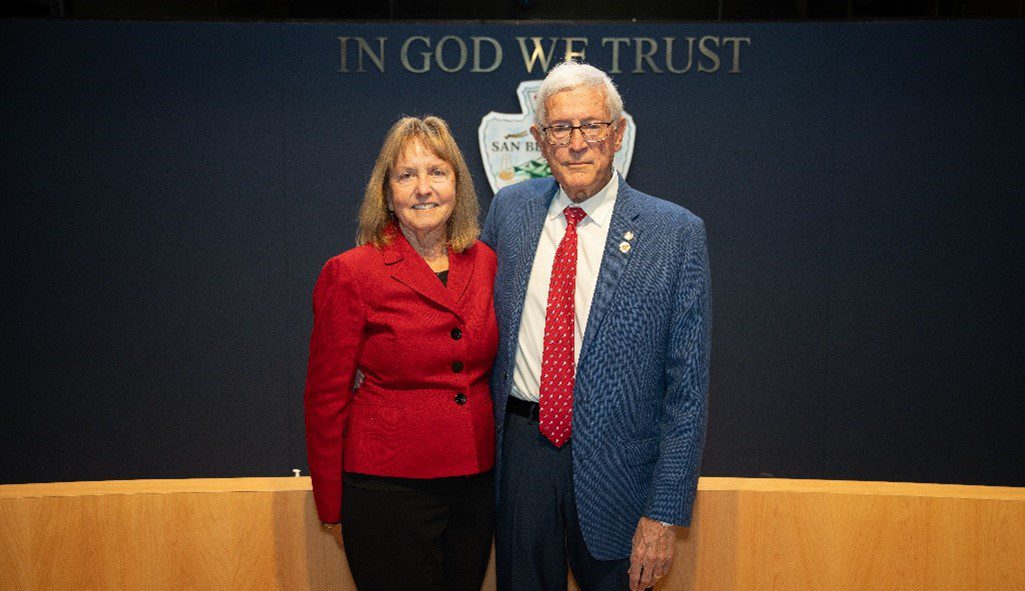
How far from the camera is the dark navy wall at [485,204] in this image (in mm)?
3822

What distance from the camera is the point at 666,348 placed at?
5.76 ft

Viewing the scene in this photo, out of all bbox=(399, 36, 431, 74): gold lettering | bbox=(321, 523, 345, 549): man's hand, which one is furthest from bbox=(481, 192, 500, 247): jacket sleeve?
bbox=(399, 36, 431, 74): gold lettering

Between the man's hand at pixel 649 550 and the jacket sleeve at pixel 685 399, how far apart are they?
0.03 m

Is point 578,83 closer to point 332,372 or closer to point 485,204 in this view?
point 332,372

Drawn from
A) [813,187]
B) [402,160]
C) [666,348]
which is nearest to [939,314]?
[813,187]

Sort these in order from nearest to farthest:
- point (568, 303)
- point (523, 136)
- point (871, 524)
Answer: point (568, 303), point (871, 524), point (523, 136)

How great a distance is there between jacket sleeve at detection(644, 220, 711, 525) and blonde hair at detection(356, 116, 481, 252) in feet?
1.51

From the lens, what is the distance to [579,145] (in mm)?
1764

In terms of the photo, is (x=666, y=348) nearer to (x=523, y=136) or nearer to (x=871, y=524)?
(x=871, y=524)

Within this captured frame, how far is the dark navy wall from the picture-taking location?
3.82m

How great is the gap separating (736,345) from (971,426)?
112 cm

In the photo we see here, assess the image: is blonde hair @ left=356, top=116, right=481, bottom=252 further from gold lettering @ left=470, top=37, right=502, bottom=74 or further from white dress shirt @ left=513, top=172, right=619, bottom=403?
gold lettering @ left=470, top=37, right=502, bottom=74

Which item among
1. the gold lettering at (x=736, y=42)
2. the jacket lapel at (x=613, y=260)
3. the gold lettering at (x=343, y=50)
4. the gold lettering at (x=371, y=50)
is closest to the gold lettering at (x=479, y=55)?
the gold lettering at (x=371, y=50)

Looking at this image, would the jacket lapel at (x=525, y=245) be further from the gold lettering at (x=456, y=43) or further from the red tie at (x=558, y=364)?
the gold lettering at (x=456, y=43)
